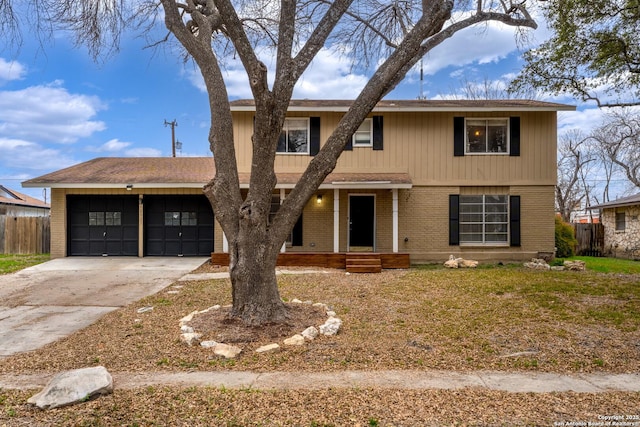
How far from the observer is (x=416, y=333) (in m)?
5.18

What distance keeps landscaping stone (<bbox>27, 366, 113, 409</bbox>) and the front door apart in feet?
31.8

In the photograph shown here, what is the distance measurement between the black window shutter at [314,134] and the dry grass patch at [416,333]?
5427 mm

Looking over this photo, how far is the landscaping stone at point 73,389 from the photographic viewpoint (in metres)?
3.13

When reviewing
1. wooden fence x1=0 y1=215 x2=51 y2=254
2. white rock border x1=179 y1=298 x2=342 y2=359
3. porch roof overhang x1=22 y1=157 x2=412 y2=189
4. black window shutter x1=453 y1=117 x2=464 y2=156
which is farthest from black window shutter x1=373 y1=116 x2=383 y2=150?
wooden fence x1=0 y1=215 x2=51 y2=254

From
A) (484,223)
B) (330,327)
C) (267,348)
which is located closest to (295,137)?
(484,223)

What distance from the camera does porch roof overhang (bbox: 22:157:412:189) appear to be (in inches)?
454

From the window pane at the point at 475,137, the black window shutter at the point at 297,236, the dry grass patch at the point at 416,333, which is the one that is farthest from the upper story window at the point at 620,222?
the black window shutter at the point at 297,236

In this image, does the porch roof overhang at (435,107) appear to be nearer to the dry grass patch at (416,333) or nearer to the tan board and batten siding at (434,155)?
the tan board and batten siding at (434,155)

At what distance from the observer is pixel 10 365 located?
13.9 ft

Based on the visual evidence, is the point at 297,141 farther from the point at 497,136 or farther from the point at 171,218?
the point at 497,136

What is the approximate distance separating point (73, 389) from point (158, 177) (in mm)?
11073

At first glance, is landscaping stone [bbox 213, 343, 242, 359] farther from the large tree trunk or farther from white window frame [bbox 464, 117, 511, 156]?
→ white window frame [bbox 464, 117, 511, 156]

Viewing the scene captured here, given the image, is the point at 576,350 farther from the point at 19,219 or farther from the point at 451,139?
the point at 19,219

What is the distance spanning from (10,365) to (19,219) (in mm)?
14140
